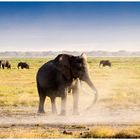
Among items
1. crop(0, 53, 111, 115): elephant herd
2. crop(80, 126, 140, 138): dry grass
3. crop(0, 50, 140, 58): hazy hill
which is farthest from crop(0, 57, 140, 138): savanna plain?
crop(0, 50, 140, 58): hazy hill

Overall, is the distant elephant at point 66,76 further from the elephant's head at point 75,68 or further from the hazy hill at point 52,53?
the hazy hill at point 52,53

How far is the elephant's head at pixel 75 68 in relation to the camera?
12133 millimetres

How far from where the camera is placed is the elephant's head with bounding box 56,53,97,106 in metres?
12.1

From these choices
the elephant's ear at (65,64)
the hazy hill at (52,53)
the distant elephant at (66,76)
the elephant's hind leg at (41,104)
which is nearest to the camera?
the hazy hill at (52,53)

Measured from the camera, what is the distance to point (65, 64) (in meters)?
12.3

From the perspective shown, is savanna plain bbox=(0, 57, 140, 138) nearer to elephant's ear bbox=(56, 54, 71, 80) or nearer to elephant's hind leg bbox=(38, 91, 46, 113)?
elephant's hind leg bbox=(38, 91, 46, 113)

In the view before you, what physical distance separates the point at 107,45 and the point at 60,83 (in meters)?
1.22

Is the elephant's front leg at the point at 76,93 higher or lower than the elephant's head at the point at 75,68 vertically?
lower

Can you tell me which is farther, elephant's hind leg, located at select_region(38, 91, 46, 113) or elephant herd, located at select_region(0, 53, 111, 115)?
elephant's hind leg, located at select_region(38, 91, 46, 113)

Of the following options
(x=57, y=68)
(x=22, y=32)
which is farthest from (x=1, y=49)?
(x=57, y=68)

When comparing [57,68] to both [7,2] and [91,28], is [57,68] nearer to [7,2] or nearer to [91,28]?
[91,28]

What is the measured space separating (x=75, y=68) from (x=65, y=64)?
23 cm

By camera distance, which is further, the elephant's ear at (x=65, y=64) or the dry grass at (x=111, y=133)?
the elephant's ear at (x=65, y=64)

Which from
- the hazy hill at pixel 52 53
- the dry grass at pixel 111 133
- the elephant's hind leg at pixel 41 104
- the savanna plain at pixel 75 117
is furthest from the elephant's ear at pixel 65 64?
the dry grass at pixel 111 133
